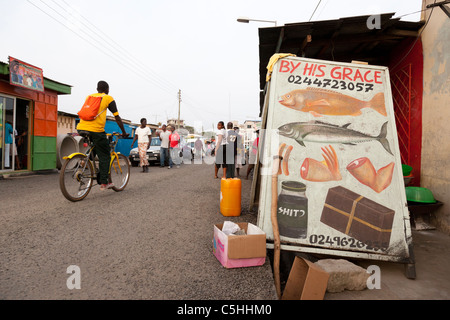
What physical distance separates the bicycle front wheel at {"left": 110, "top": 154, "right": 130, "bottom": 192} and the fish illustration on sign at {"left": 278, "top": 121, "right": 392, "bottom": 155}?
4035 mm

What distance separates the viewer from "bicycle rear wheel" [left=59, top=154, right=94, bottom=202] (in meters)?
4.29

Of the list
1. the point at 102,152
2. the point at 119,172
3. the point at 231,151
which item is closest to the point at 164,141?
the point at 231,151

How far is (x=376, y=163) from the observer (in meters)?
2.66

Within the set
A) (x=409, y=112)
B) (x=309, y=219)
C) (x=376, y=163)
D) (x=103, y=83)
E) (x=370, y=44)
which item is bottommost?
(x=309, y=219)

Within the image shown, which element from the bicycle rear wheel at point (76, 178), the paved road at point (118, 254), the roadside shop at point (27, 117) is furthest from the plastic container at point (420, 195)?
the roadside shop at point (27, 117)

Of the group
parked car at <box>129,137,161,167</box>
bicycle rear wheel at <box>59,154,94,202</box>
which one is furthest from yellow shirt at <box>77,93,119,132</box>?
parked car at <box>129,137,161,167</box>

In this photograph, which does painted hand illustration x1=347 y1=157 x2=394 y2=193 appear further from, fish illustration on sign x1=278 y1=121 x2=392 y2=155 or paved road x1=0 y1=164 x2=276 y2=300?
paved road x1=0 y1=164 x2=276 y2=300

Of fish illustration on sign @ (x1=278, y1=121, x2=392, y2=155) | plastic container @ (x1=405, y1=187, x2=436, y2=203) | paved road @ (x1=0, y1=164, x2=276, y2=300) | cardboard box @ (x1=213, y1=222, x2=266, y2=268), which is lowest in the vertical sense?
paved road @ (x1=0, y1=164, x2=276, y2=300)

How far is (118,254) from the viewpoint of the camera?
8.08 feet

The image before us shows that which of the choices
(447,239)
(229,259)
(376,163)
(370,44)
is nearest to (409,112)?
(370,44)

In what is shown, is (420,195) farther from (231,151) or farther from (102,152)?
(102,152)

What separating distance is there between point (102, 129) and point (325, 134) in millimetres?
3943

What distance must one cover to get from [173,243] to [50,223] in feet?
5.88
